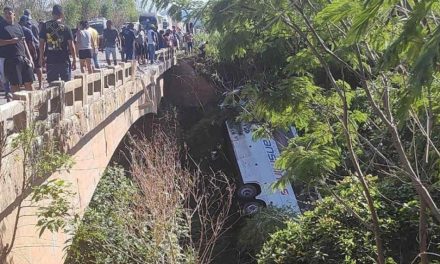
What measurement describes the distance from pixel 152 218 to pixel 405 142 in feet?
14.3

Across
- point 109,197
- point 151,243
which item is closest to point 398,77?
point 151,243

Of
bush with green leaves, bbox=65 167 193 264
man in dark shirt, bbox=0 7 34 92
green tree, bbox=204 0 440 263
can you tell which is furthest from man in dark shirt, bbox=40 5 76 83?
green tree, bbox=204 0 440 263

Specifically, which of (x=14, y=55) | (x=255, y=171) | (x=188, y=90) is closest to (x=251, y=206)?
(x=255, y=171)

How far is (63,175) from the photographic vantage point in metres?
7.71

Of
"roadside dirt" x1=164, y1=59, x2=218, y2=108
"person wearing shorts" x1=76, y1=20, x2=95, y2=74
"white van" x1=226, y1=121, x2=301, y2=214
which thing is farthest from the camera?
"roadside dirt" x1=164, y1=59, x2=218, y2=108

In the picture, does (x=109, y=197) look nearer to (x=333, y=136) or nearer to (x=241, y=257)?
(x=241, y=257)

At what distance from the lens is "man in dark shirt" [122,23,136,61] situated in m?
17.9

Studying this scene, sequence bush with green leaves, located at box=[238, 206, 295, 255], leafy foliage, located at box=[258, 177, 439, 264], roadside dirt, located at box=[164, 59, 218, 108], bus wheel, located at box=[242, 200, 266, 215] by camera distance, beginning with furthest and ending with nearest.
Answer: roadside dirt, located at box=[164, 59, 218, 108]
bus wheel, located at box=[242, 200, 266, 215]
bush with green leaves, located at box=[238, 206, 295, 255]
leafy foliage, located at box=[258, 177, 439, 264]

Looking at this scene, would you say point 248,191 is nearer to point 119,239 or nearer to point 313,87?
point 119,239

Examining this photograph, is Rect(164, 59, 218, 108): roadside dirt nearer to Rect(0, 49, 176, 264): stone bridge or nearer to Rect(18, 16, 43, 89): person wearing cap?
Rect(0, 49, 176, 264): stone bridge

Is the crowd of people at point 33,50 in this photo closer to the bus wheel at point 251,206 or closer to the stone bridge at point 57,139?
the stone bridge at point 57,139

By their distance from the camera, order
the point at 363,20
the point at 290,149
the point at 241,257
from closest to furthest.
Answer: the point at 363,20
the point at 290,149
the point at 241,257

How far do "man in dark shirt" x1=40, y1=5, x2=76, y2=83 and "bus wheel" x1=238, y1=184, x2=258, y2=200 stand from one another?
9763 millimetres

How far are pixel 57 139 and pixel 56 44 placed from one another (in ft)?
6.32
